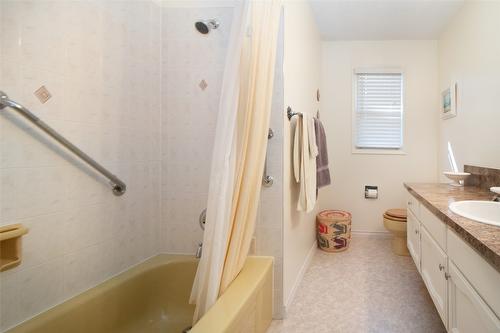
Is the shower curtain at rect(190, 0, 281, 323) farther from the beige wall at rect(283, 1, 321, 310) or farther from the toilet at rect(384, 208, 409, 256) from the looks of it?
the toilet at rect(384, 208, 409, 256)

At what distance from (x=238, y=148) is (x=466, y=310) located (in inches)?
44.2

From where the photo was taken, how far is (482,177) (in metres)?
2.16

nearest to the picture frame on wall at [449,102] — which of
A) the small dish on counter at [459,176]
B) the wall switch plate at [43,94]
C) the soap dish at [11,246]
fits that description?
the small dish on counter at [459,176]

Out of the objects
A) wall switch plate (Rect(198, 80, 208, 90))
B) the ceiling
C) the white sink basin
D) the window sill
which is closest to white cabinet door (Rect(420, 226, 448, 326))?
the white sink basin

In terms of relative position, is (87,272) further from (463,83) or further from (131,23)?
(463,83)

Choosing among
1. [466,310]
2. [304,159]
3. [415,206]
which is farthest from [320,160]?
[466,310]

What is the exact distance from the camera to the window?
346 cm

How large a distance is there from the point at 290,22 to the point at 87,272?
1.94 m

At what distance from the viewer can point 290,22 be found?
6.35ft

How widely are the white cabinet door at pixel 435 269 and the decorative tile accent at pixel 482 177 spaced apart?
2.38 ft

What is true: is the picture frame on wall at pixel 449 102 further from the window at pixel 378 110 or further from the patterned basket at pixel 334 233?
the patterned basket at pixel 334 233

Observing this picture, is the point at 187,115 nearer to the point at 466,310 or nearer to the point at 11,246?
the point at 11,246

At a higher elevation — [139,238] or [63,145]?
[63,145]

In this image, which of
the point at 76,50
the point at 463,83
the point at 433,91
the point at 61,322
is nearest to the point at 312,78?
the point at 463,83
